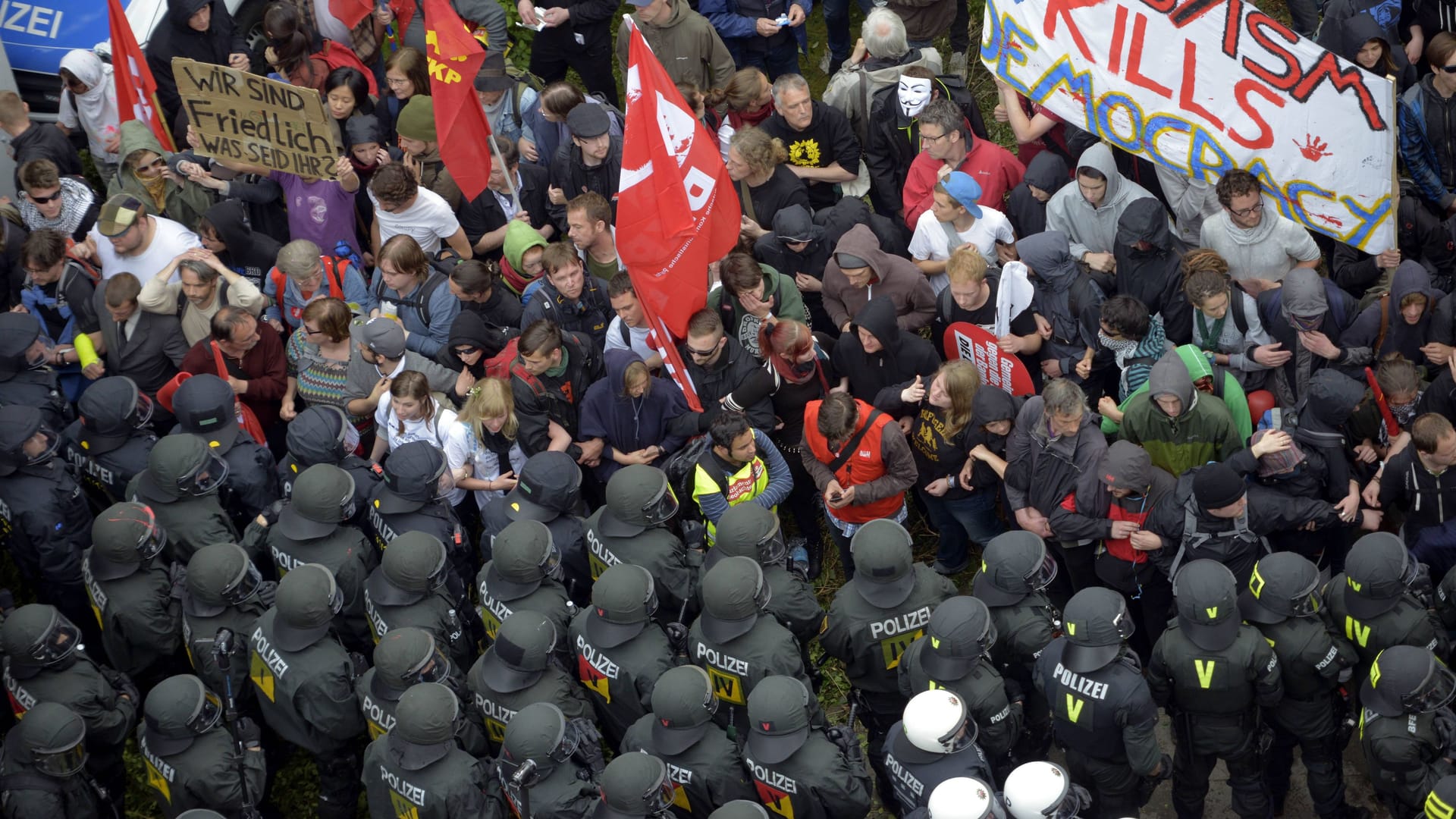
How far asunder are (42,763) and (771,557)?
4056mm

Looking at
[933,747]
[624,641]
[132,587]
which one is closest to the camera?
[933,747]

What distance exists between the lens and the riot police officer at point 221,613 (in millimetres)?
8492

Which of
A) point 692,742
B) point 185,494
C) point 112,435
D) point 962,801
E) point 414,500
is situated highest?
point 962,801

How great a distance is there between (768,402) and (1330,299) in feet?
11.5

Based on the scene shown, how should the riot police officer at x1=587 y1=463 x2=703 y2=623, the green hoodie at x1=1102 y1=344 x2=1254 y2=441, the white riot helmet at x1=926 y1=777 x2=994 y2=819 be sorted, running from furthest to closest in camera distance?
the green hoodie at x1=1102 y1=344 x2=1254 y2=441, the riot police officer at x1=587 y1=463 x2=703 y2=623, the white riot helmet at x1=926 y1=777 x2=994 y2=819

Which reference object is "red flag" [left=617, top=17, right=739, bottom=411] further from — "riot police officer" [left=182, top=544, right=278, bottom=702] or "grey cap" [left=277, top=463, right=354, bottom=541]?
"riot police officer" [left=182, top=544, right=278, bottom=702]

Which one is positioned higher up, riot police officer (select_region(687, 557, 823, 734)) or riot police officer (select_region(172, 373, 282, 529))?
riot police officer (select_region(687, 557, 823, 734))

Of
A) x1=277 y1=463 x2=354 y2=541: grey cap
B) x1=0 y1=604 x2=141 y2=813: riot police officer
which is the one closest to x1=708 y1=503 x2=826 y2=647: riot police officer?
x1=277 y1=463 x2=354 y2=541: grey cap

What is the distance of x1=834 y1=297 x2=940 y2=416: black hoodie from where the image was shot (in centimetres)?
936

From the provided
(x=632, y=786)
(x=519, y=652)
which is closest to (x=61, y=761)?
(x=519, y=652)

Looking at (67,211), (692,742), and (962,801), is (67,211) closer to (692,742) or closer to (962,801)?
(692,742)

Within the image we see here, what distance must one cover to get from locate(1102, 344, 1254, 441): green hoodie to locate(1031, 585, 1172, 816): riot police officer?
178 cm

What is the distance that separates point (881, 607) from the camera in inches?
318

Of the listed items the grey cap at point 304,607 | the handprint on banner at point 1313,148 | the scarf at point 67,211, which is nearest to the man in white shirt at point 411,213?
the scarf at point 67,211
